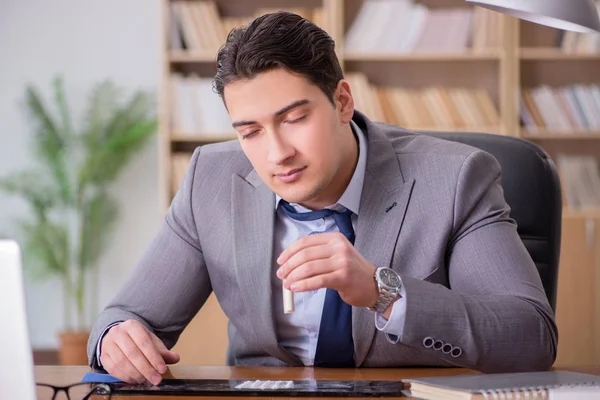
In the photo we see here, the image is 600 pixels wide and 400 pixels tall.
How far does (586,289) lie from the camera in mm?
4020

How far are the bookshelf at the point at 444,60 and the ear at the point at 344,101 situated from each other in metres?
2.74

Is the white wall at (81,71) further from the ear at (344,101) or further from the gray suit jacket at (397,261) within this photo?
Answer: the ear at (344,101)

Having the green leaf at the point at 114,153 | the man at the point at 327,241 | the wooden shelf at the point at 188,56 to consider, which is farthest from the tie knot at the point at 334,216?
the green leaf at the point at 114,153

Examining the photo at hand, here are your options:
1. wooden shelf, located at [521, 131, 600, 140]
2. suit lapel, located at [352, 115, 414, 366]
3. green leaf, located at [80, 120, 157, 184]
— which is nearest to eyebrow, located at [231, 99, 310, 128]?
suit lapel, located at [352, 115, 414, 366]

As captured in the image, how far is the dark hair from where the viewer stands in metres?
1.58

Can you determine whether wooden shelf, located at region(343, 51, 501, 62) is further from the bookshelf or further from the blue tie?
the blue tie

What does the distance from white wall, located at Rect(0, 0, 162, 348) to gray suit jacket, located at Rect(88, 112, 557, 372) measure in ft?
11.2

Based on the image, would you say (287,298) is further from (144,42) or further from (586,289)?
(144,42)

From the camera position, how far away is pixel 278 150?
1545 mm

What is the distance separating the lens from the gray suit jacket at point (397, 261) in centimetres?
144

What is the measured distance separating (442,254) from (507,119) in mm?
2928

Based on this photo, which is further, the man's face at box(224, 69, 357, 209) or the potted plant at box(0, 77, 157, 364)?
the potted plant at box(0, 77, 157, 364)

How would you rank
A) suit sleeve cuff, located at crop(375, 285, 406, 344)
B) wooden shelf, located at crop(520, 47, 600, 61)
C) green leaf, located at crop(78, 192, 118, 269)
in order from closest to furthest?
suit sleeve cuff, located at crop(375, 285, 406, 344) < wooden shelf, located at crop(520, 47, 600, 61) < green leaf, located at crop(78, 192, 118, 269)

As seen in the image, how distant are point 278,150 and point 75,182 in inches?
150
